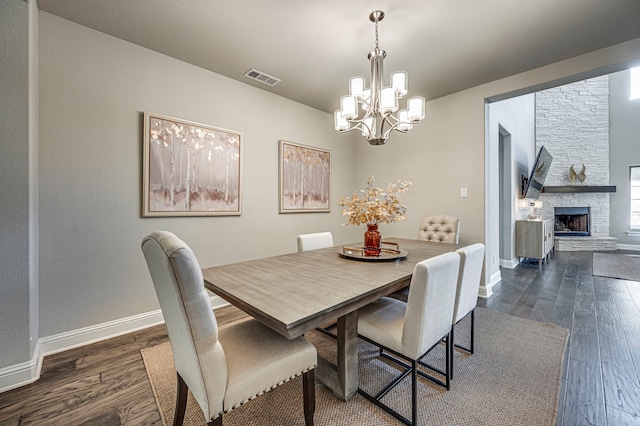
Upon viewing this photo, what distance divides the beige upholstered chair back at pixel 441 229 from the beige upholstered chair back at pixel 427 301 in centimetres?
151

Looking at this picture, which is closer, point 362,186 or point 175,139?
point 175,139

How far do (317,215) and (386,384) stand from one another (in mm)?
2530

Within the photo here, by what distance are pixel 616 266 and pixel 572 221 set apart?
8.90 ft

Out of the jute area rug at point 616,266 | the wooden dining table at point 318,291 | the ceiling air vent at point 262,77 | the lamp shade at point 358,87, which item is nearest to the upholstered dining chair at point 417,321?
the wooden dining table at point 318,291

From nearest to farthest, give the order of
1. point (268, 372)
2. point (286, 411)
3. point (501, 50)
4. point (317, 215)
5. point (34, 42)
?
point (268, 372) < point (286, 411) < point (34, 42) < point (501, 50) < point (317, 215)

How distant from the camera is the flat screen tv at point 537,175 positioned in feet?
17.2

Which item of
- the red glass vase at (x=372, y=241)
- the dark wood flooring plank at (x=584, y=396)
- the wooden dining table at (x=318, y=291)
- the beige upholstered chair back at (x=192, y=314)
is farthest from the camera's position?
the red glass vase at (x=372, y=241)

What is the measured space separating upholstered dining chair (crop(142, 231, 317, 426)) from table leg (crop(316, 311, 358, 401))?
272 mm

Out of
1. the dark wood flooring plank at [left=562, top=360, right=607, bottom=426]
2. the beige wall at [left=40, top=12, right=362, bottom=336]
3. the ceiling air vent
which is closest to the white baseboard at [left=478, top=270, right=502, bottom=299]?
the dark wood flooring plank at [left=562, top=360, right=607, bottom=426]

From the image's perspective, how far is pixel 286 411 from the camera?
143cm

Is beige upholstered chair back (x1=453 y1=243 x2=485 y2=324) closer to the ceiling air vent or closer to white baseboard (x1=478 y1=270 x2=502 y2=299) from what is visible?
white baseboard (x1=478 y1=270 x2=502 y2=299)

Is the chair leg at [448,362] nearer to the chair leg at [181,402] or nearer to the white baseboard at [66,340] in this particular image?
the chair leg at [181,402]

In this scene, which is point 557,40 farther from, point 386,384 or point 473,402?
point 386,384

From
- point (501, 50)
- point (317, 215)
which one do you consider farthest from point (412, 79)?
point (317, 215)
